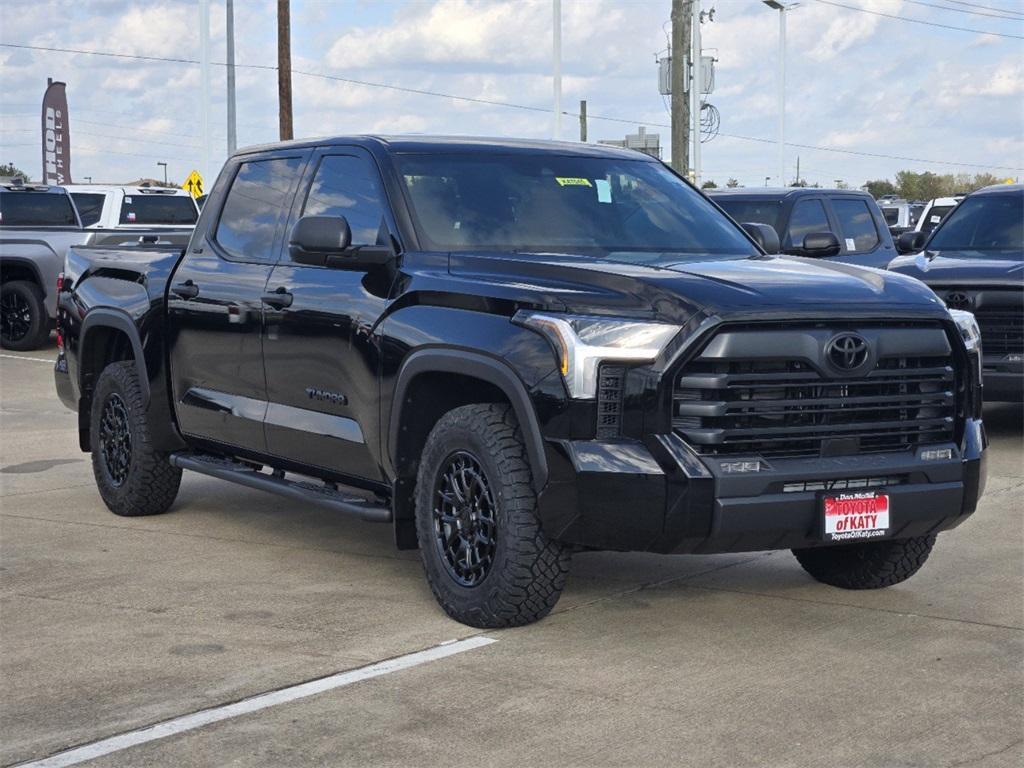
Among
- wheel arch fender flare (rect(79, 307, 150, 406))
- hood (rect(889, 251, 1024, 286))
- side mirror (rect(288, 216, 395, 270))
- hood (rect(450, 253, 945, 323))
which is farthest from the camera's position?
hood (rect(889, 251, 1024, 286))

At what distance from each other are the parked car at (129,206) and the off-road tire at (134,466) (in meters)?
12.0

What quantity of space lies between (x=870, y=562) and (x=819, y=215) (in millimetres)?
9291

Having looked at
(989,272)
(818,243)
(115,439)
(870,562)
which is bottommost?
(870,562)

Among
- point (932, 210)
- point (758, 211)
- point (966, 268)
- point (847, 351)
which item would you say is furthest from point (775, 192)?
point (847, 351)

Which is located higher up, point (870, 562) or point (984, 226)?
point (984, 226)

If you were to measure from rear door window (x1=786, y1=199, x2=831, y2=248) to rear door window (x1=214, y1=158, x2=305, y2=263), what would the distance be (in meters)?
8.26

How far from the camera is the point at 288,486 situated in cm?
725

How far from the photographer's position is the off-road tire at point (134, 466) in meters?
8.48


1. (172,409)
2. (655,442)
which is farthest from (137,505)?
(655,442)

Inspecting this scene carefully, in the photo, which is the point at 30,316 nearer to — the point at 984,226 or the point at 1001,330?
the point at 984,226

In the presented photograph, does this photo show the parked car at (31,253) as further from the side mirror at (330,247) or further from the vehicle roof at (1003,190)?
the side mirror at (330,247)

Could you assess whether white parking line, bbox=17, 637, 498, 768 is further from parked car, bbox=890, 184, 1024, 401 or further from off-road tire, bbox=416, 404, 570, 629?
parked car, bbox=890, 184, 1024, 401

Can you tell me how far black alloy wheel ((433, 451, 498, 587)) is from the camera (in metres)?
6.01

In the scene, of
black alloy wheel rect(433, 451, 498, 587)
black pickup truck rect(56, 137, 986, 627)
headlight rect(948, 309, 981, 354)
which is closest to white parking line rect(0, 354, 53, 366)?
black pickup truck rect(56, 137, 986, 627)
